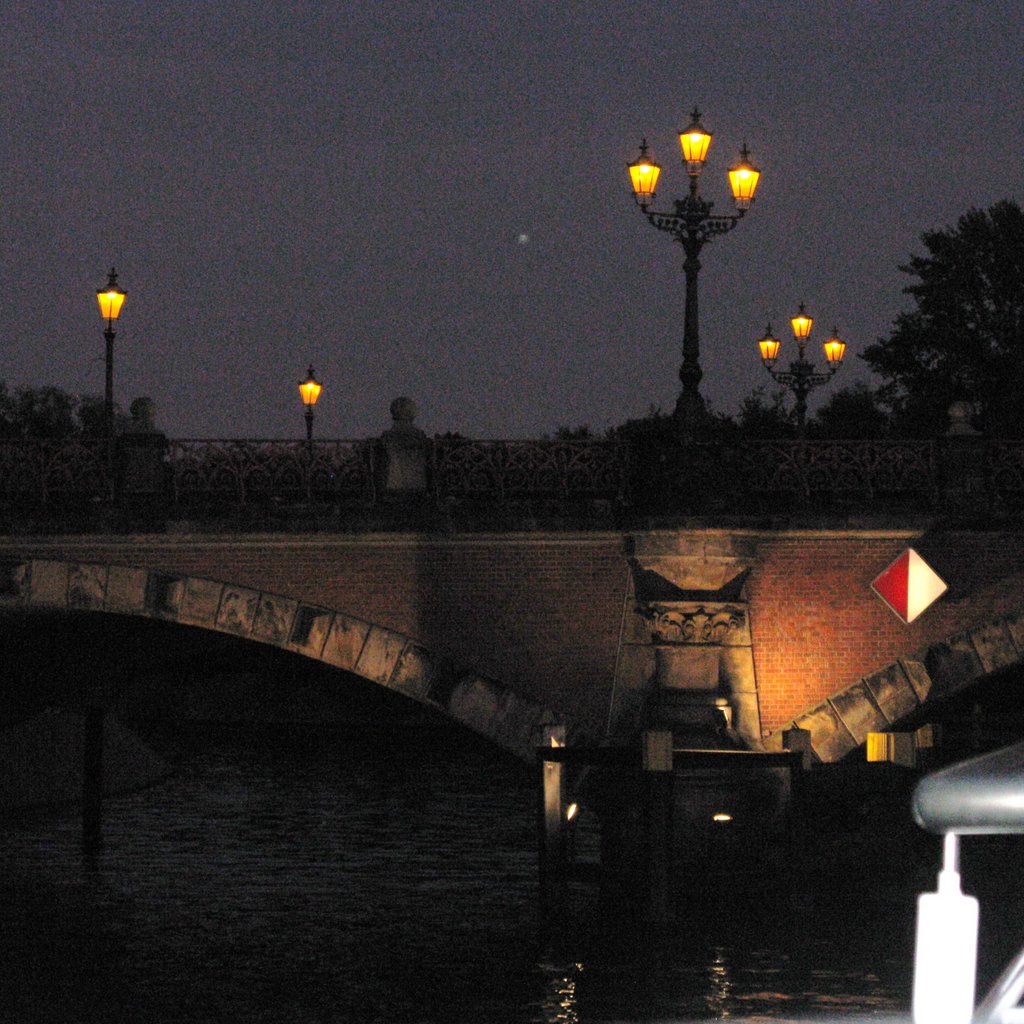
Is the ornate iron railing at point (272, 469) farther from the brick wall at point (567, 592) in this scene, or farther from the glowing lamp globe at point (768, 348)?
the glowing lamp globe at point (768, 348)

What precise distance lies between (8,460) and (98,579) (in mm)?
1715

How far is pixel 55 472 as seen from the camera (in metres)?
21.9

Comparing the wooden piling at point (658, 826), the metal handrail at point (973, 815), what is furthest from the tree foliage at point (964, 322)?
the metal handrail at point (973, 815)

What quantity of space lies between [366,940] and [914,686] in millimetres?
6274

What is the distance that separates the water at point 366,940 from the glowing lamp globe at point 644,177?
6697 mm

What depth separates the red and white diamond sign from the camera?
21094mm

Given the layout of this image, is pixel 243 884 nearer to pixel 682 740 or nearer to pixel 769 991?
pixel 682 740

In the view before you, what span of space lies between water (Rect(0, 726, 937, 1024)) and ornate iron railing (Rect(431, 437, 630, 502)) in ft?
14.0

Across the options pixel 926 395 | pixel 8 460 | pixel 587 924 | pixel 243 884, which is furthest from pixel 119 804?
pixel 926 395

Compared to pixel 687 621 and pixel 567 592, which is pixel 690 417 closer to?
pixel 687 621

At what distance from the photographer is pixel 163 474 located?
21625mm

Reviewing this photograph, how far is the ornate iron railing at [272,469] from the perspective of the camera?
2150 cm

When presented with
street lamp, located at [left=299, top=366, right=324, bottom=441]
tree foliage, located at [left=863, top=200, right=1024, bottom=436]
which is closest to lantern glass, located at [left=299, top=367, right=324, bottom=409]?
street lamp, located at [left=299, top=366, right=324, bottom=441]

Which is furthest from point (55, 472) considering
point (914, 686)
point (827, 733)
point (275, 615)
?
point (914, 686)
